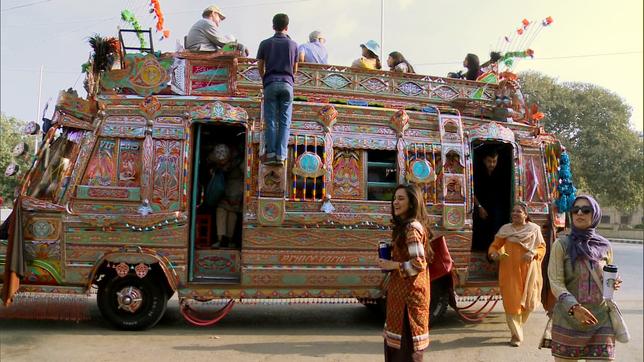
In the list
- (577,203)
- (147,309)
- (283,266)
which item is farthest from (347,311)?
(577,203)

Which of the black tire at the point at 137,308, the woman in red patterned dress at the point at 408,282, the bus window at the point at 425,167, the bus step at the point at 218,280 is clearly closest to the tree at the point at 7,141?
the black tire at the point at 137,308

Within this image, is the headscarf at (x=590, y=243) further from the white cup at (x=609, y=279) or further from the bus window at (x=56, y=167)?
the bus window at (x=56, y=167)

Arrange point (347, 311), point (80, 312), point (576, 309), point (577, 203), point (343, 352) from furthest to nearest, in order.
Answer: point (347, 311)
point (80, 312)
point (343, 352)
point (577, 203)
point (576, 309)

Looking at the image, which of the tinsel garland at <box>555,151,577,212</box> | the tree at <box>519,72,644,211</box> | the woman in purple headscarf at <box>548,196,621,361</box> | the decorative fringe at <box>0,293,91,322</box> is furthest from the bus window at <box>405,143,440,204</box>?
the tree at <box>519,72,644,211</box>

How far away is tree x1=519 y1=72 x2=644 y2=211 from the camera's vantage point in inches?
1100

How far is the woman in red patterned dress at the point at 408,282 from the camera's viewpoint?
3.79 metres

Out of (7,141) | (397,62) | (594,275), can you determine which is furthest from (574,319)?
(7,141)

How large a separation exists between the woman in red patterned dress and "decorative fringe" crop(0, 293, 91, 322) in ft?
13.9

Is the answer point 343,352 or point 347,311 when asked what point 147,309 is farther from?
point 347,311

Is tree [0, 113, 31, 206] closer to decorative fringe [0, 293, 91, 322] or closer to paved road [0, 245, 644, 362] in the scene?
decorative fringe [0, 293, 91, 322]

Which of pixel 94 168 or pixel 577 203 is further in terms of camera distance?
pixel 94 168

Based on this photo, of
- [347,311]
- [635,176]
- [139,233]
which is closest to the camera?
[139,233]

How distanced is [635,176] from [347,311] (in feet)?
86.6

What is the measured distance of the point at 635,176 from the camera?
28.5 meters
